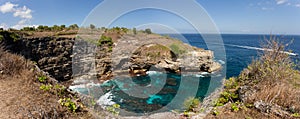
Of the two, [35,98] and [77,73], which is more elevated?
[35,98]

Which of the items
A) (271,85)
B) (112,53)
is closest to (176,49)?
(112,53)

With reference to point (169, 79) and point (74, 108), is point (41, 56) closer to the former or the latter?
point (169, 79)

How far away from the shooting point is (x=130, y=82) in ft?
80.6

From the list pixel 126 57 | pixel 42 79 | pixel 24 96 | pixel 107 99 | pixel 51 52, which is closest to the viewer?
pixel 24 96

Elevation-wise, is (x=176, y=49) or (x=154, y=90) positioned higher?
(x=176, y=49)

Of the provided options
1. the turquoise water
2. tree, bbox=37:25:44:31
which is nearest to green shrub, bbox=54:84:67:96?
the turquoise water

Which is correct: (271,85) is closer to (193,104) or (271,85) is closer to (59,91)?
(193,104)

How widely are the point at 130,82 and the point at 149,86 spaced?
3.35 metres

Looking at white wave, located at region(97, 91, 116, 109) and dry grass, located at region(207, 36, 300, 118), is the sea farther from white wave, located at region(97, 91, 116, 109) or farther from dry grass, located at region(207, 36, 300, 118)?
dry grass, located at region(207, 36, 300, 118)

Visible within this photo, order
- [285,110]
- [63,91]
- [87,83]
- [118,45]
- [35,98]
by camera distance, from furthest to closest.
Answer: [118,45] < [87,83] < [63,91] < [35,98] < [285,110]

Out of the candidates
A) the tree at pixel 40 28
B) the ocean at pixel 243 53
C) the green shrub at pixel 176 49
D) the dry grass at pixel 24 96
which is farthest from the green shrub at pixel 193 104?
the tree at pixel 40 28

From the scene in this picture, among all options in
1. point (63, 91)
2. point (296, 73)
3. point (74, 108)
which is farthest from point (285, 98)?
point (63, 91)

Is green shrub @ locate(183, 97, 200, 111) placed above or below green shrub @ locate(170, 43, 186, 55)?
below

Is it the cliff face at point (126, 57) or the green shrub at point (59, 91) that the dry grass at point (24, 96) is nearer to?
the green shrub at point (59, 91)
